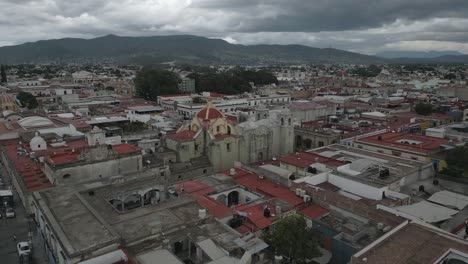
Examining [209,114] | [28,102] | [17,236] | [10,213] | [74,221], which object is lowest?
[17,236]

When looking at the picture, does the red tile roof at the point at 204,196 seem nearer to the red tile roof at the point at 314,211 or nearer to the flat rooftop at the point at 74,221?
the red tile roof at the point at 314,211

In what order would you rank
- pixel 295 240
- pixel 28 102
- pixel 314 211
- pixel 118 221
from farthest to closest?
pixel 28 102 < pixel 314 211 < pixel 118 221 < pixel 295 240

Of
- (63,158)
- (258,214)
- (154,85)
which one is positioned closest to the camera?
(258,214)

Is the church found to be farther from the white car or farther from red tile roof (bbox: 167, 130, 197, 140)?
the white car

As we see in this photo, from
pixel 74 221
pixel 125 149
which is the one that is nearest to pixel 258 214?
pixel 74 221

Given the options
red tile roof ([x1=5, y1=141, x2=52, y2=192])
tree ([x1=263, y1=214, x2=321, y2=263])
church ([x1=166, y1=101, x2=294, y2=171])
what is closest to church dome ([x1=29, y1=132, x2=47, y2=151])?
red tile roof ([x1=5, y1=141, x2=52, y2=192])

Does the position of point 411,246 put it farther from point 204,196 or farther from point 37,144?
point 37,144
